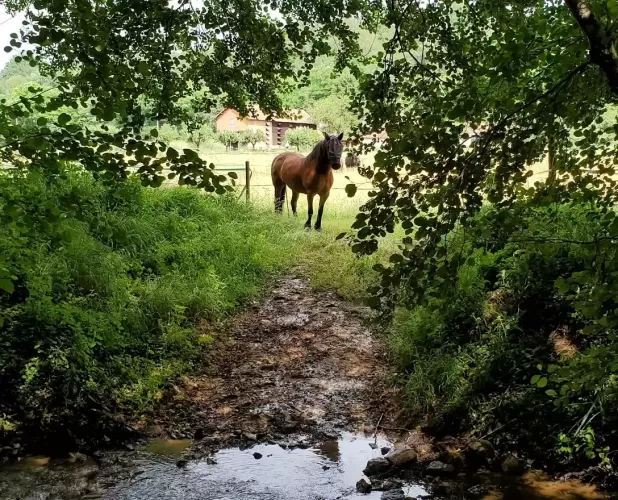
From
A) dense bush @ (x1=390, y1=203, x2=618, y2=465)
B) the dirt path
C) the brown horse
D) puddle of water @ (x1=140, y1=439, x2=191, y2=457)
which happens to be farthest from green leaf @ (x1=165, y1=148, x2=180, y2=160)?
the brown horse

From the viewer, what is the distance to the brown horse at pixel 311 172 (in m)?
11.3

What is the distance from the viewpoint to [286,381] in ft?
17.9

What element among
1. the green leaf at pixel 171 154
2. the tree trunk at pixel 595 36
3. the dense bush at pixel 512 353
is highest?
the tree trunk at pixel 595 36

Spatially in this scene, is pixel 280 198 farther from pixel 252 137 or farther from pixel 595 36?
pixel 252 137

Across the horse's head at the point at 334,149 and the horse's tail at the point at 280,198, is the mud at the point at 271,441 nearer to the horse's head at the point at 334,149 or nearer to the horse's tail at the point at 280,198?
the horse's head at the point at 334,149

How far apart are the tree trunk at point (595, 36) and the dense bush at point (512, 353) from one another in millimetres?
1232

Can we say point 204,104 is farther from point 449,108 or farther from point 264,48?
point 449,108

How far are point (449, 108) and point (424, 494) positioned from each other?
2.79 m

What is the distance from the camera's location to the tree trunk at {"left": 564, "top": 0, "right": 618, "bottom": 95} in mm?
1656

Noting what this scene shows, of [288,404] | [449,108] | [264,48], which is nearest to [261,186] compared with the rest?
[288,404]

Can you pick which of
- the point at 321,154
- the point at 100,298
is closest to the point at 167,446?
the point at 100,298

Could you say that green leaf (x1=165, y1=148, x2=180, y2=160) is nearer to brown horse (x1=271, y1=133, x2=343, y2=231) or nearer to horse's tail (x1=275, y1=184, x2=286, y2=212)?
brown horse (x1=271, y1=133, x2=343, y2=231)

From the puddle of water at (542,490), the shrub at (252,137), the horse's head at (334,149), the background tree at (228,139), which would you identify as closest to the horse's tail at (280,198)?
the horse's head at (334,149)

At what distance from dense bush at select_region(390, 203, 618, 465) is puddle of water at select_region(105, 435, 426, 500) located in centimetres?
86
